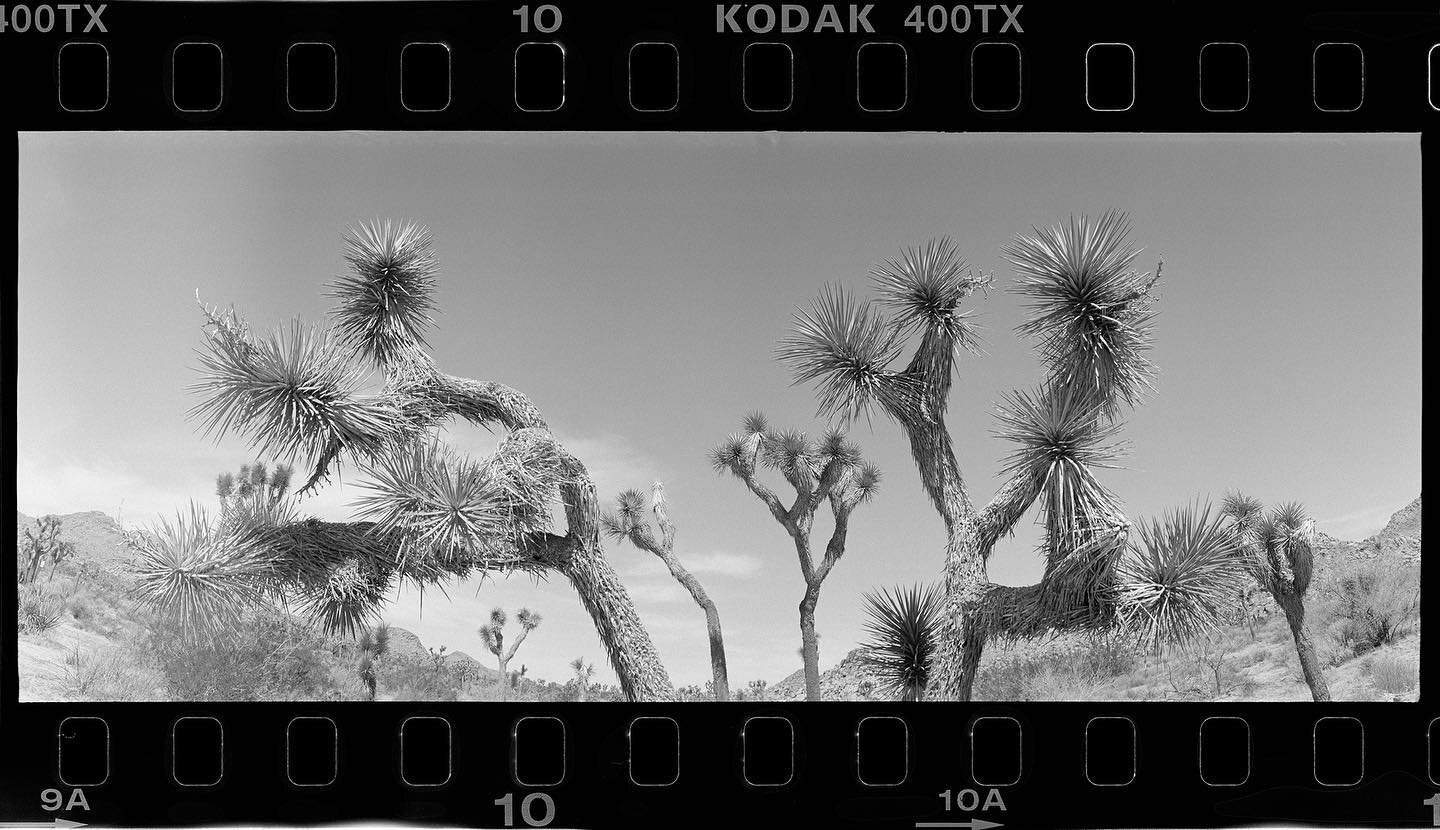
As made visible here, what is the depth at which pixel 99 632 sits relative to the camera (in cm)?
798

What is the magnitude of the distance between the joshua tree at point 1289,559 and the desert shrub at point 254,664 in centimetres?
696

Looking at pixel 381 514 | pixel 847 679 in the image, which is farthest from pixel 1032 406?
pixel 381 514

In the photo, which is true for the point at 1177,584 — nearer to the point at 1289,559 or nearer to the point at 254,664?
the point at 1289,559

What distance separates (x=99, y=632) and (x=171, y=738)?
568 centimetres

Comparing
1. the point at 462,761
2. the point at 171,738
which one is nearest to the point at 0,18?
the point at 171,738

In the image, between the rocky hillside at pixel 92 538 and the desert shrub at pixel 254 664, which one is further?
the rocky hillside at pixel 92 538

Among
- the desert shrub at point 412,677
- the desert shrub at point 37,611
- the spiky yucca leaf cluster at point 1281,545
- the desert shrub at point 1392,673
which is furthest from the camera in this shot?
the desert shrub at point 412,677

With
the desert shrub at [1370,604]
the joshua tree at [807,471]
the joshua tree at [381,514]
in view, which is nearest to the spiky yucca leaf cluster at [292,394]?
the joshua tree at [381,514]

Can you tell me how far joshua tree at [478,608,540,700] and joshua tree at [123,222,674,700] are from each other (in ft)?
10.7

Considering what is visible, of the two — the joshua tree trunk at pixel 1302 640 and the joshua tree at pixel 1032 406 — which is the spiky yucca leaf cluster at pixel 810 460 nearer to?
the joshua tree at pixel 1032 406

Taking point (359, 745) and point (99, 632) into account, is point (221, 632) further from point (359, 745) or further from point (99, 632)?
point (99, 632)

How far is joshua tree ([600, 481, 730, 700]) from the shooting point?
6.81 m

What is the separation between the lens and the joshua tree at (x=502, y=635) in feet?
28.7

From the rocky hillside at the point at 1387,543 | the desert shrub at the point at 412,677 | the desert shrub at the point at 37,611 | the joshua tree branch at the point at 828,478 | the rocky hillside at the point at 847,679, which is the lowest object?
the desert shrub at the point at 412,677
